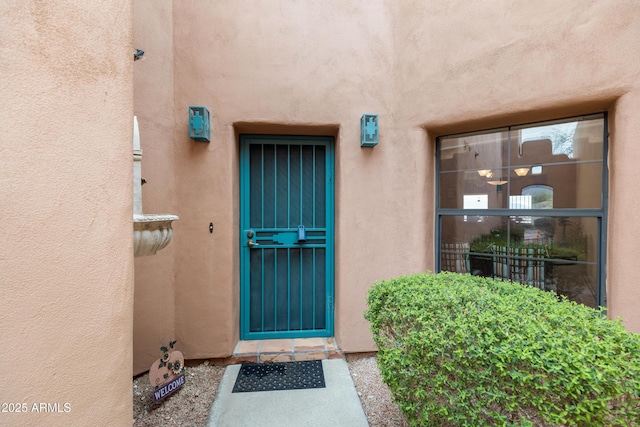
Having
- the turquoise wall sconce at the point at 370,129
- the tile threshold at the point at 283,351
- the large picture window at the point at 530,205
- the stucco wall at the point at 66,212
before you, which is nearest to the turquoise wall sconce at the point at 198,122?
the stucco wall at the point at 66,212

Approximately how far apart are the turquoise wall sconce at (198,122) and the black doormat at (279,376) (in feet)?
8.33

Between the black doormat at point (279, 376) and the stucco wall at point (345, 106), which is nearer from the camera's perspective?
the black doormat at point (279, 376)

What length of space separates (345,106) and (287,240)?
5.72 ft

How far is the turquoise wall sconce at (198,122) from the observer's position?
2746 millimetres

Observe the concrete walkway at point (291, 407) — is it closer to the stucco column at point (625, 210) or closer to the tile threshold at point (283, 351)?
the tile threshold at point (283, 351)

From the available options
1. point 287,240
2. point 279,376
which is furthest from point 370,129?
point 279,376

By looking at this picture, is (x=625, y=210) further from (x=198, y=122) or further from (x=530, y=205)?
(x=198, y=122)

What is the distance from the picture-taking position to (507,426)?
1.37m

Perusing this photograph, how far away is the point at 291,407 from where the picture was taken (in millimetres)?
2316

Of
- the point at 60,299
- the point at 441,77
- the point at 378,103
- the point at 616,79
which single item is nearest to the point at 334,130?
the point at 378,103

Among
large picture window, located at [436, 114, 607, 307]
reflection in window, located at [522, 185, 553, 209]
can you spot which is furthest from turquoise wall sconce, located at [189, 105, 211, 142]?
reflection in window, located at [522, 185, 553, 209]

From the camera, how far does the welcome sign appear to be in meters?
2.28

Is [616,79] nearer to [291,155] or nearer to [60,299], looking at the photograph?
[291,155]

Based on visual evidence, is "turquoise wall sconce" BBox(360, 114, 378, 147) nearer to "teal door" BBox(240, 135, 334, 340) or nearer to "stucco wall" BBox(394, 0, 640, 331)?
"stucco wall" BBox(394, 0, 640, 331)
